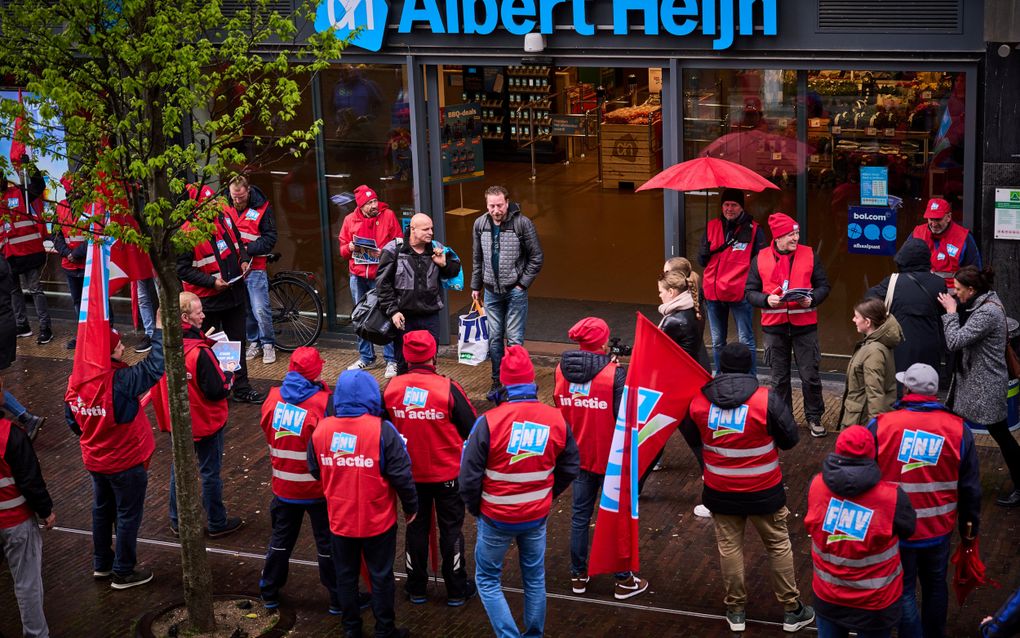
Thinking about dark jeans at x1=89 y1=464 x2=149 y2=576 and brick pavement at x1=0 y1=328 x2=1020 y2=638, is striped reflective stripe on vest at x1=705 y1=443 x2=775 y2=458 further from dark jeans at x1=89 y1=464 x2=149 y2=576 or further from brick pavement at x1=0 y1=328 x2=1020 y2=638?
dark jeans at x1=89 y1=464 x2=149 y2=576

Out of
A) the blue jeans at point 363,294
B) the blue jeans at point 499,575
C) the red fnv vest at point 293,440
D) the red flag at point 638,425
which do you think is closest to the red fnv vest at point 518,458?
the blue jeans at point 499,575

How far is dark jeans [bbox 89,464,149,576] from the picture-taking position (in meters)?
8.73

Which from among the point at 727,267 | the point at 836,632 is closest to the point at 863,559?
the point at 836,632

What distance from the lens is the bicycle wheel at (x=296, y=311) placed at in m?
14.1

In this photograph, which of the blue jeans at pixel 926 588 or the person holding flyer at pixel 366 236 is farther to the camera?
the person holding flyer at pixel 366 236

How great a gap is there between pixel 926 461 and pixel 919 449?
78 mm

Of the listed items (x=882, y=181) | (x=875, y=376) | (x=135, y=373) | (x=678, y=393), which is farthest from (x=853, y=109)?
(x=135, y=373)

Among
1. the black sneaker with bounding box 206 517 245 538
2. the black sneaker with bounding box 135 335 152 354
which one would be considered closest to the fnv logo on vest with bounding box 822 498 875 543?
the black sneaker with bounding box 206 517 245 538

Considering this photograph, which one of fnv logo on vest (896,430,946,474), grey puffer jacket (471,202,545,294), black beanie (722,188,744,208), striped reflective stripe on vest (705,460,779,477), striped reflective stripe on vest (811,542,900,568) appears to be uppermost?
black beanie (722,188,744,208)

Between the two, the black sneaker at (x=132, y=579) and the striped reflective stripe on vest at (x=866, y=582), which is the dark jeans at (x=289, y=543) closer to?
the black sneaker at (x=132, y=579)

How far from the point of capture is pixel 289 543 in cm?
834

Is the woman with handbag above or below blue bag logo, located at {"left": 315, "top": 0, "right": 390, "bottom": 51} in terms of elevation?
below

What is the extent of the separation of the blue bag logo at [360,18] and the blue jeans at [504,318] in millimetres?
3037

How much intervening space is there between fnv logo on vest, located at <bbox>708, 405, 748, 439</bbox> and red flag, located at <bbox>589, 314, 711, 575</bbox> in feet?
0.96
